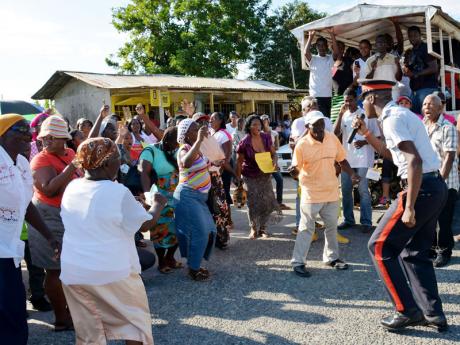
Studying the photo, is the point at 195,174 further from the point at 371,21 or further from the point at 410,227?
the point at 371,21

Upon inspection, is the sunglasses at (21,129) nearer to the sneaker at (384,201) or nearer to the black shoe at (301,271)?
the black shoe at (301,271)

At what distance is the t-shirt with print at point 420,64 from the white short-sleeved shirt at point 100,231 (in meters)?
6.11

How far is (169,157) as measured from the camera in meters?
5.52

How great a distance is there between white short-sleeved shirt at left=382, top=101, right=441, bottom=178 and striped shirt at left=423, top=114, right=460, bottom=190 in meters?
1.66

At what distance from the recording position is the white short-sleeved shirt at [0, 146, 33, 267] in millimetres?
2936

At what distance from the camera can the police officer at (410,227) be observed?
3.54 meters

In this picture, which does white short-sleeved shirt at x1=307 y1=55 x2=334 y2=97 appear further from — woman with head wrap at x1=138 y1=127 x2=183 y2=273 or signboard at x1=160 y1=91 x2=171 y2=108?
signboard at x1=160 y1=91 x2=171 y2=108

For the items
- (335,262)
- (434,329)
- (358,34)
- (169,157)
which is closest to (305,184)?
(335,262)

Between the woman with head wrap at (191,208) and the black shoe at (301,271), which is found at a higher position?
the woman with head wrap at (191,208)

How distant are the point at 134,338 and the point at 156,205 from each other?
825mm

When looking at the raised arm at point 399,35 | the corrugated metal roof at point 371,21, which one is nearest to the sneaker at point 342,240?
the corrugated metal roof at point 371,21

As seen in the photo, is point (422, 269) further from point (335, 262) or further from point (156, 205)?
point (156, 205)

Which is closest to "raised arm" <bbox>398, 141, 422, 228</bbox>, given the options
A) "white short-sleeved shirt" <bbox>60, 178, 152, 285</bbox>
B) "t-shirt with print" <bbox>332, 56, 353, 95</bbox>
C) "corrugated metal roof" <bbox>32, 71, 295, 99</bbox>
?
"white short-sleeved shirt" <bbox>60, 178, 152, 285</bbox>

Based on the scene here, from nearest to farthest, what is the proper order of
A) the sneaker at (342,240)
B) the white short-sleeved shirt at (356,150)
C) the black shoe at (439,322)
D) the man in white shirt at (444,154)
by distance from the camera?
the black shoe at (439,322) → the man in white shirt at (444,154) → the sneaker at (342,240) → the white short-sleeved shirt at (356,150)
